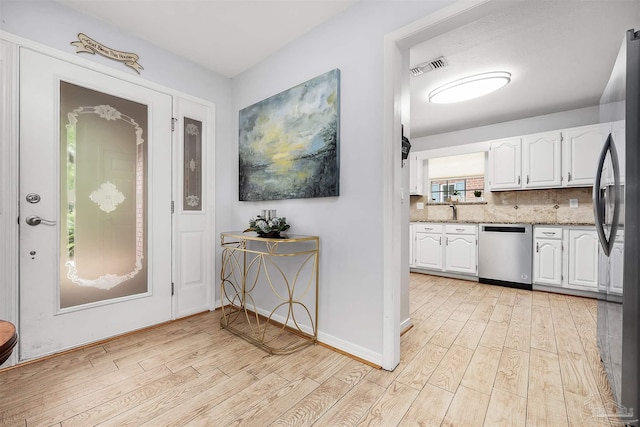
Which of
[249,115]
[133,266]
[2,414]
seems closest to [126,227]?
[133,266]

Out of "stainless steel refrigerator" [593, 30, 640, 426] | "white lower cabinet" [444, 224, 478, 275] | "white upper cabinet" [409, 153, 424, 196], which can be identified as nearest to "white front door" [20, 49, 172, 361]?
"stainless steel refrigerator" [593, 30, 640, 426]

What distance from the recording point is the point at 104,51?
213cm

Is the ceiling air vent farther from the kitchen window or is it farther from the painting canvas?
the kitchen window

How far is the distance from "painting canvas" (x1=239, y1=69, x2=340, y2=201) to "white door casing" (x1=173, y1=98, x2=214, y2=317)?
0.36m

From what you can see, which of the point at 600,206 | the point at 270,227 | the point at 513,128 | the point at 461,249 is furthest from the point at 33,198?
the point at 513,128

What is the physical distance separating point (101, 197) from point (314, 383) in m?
2.09

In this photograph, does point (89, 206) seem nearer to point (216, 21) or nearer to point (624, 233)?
point (216, 21)

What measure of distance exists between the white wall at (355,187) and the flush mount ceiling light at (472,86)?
1.63 m

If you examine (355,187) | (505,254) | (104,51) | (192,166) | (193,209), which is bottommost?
(505,254)

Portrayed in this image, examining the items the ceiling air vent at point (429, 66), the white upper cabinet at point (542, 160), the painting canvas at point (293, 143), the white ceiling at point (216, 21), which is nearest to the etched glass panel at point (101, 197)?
the white ceiling at point (216, 21)

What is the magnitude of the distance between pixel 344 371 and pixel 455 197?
411 cm

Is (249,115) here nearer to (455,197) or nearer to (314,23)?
(314,23)

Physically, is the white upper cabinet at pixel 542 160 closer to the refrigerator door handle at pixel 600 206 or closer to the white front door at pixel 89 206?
the refrigerator door handle at pixel 600 206

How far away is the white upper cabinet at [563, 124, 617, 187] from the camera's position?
345 centimetres
